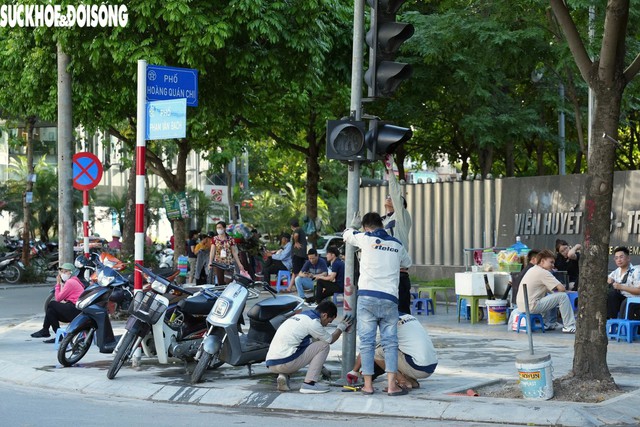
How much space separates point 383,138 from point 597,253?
2330mm

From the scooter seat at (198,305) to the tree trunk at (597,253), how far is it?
4.22 metres

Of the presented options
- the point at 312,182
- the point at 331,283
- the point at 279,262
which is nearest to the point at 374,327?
the point at 331,283

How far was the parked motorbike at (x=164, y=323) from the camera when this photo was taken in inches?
456

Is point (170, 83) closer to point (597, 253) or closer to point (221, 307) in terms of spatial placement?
point (221, 307)

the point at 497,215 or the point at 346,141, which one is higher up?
the point at 346,141

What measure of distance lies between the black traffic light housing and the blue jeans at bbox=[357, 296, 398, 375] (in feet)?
6.74

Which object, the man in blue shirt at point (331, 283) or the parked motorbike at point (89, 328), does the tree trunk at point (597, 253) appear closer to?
the parked motorbike at point (89, 328)

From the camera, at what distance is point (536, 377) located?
9516 mm

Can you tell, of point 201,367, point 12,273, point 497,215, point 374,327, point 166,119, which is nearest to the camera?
point 374,327

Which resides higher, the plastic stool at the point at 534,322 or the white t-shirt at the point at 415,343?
the white t-shirt at the point at 415,343

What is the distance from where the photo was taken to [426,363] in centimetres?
1029

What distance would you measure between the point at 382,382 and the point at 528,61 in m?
12.6

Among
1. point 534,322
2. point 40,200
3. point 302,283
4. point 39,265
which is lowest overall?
point 39,265

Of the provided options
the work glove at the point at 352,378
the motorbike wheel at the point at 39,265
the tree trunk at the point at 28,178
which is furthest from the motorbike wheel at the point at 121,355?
the motorbike wheel at the point at 39,265
